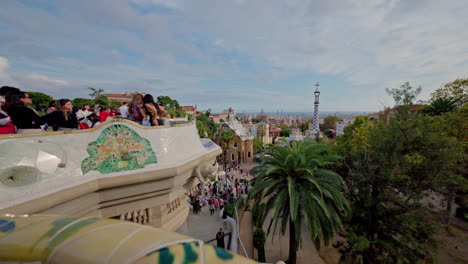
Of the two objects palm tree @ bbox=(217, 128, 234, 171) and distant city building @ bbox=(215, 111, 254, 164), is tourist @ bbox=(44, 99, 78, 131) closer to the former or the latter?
palm tree @ bbox=(217, 128, 234, 171)

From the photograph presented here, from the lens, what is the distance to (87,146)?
425 cm

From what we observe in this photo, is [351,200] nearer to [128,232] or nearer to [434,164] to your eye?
[434,164]

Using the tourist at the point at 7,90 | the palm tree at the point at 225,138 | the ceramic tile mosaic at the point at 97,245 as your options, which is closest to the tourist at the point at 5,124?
the tourist at the point at 7,90

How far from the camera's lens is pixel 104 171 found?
14.1 feet

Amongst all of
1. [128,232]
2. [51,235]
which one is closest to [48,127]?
[51,235]

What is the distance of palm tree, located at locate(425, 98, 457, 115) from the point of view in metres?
15.5

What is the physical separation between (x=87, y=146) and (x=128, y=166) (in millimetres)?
938

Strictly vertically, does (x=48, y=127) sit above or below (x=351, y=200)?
above

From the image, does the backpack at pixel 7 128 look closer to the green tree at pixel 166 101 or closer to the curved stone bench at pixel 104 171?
the curved stone bench at pixel 104 171

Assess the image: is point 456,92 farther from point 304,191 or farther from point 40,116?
point 40,116

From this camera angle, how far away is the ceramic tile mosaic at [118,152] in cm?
427

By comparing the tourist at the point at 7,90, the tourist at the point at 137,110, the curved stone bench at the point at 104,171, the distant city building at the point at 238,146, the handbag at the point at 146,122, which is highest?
the tourist at the point at 7,90

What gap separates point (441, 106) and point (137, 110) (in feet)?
72.8

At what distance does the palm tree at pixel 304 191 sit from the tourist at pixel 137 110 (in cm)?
441
